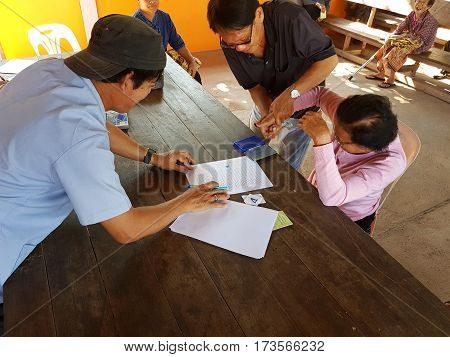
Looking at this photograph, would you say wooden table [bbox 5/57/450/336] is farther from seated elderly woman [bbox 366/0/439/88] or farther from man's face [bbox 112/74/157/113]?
seated elderly woman [bbox 366/0/439/88]

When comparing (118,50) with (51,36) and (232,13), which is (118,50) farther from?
(51,36)

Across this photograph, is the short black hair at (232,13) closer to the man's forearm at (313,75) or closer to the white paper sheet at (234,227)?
the man's forearm at (313,75)

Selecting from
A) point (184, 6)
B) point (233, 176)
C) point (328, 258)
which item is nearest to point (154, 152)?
point (233, 176)

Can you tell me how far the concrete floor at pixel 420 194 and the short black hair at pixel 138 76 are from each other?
164 centimetres

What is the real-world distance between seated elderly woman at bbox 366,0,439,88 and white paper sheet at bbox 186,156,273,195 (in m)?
3.24

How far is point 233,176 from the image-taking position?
122 centimetres

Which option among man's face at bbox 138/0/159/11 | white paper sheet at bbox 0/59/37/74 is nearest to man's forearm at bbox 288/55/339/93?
man's face at bbox 138/0/159/11

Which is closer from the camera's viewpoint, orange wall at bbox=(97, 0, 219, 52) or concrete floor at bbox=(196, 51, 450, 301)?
concrete floor at bbox=(196, 51, 450, 301)

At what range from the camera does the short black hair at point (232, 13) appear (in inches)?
47.8

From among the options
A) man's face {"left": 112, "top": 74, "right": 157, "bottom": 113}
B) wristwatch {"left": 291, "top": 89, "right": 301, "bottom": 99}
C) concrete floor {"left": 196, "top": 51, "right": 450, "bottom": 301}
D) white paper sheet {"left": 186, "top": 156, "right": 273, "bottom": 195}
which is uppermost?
man's face {"left": 112, "top": 74, "right": 157, "bottom": 113}

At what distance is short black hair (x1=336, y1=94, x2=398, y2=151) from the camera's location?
3.57 ft

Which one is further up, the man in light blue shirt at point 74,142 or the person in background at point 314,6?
the man in light blue shirt at point 74,142

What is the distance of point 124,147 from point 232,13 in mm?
618

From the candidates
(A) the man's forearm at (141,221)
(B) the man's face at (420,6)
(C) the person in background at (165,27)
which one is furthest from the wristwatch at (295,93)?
(B) the man's face at (420,6)
